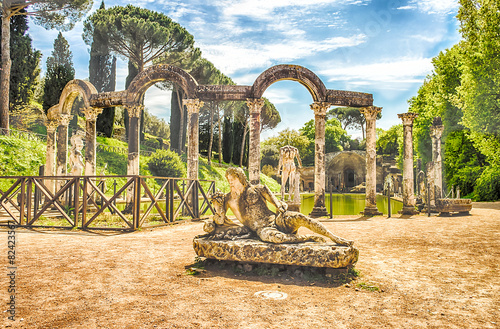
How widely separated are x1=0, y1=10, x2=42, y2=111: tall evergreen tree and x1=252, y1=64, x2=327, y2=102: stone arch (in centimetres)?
2014

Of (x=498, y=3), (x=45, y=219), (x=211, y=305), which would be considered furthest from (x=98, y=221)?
(x=498, y=3)

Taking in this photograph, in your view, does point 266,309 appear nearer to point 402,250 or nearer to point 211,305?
point 211,305

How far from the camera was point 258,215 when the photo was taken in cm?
454

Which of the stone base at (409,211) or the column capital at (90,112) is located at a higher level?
the column capital at (90,112)

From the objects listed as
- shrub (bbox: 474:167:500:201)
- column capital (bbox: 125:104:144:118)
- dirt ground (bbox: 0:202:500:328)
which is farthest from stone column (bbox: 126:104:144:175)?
shrub (bbox: 474:167:500:201)

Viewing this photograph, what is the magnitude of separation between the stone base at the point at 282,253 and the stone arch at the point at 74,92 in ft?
36.9

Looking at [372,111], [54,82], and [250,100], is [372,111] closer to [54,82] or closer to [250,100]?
[250,100]

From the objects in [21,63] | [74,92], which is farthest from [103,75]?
[74,92]

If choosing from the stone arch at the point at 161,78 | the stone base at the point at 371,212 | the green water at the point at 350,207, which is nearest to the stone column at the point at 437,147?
the green water at the point at 350,207

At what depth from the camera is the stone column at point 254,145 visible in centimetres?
1121

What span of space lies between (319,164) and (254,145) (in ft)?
8.22

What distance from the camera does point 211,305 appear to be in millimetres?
3092

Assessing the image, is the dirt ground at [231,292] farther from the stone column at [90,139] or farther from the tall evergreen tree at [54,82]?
the tall evergreen tree at [54,82]

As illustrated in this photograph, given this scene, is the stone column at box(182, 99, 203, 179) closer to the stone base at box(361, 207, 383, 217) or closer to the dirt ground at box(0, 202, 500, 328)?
the dirt ground at box(0, 202, 500, 328)
